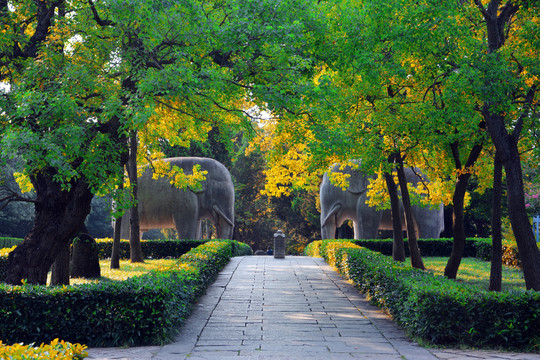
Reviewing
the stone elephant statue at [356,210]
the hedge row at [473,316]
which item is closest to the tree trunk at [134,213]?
the stone elephant statue at [356,210]

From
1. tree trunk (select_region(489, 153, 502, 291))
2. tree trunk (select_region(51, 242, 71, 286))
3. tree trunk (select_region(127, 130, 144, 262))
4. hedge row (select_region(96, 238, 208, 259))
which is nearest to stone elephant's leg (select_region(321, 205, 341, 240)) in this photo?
hedge row (select_region(96, 238, 208, 259))

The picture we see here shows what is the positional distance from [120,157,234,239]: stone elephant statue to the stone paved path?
1031 cm

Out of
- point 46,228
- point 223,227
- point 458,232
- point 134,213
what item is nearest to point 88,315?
point 46,228

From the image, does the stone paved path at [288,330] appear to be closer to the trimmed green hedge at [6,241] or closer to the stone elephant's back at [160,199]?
the stone elephant's back at [160,199]

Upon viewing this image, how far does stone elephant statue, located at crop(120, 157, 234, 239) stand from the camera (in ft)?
76.9

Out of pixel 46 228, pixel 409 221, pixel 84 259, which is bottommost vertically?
pixel 84 259

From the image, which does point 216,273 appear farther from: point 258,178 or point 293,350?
point 258,178

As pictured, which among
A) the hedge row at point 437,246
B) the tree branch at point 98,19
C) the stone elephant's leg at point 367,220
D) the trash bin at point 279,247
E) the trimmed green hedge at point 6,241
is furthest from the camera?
the trimmed green hedge at point 6,241

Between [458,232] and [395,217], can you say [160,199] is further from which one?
[458,232]

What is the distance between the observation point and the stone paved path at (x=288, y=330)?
22.4ft

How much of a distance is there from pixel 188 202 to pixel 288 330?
1569 centimetres

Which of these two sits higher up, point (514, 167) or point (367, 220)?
point (514, 167)

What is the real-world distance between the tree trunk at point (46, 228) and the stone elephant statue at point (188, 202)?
1224 cm

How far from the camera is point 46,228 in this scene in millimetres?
10703
